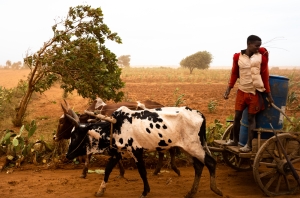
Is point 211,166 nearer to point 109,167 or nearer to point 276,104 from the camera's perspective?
point 276,104

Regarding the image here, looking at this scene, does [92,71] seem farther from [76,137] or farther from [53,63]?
[76,137]

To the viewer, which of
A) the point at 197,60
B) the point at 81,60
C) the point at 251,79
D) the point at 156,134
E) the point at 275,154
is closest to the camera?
the point at 156,134

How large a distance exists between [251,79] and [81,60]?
5484 millimetres

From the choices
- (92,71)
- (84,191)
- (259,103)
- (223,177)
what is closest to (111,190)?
(84,191)

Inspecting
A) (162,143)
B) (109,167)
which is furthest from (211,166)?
(109,167)

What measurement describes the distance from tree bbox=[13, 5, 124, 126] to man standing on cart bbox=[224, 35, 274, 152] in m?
4.68

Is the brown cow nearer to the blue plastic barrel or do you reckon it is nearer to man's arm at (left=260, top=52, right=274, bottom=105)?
the blue plastic barrel

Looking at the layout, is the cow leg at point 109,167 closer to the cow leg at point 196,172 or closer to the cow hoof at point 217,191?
the cow leg at point 196,172

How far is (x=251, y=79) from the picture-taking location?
5.16 m

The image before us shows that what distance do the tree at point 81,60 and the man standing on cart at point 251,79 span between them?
184 inches

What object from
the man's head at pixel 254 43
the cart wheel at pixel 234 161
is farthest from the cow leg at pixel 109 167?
the man's head at pixel 254 43

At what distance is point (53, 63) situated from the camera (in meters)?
9.35

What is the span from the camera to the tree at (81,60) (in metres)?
9.17

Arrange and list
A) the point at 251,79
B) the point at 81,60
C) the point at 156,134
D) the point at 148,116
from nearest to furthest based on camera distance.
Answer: the point at 156,134, the point at 148,116, the point at 251,79, the point at 81,60
